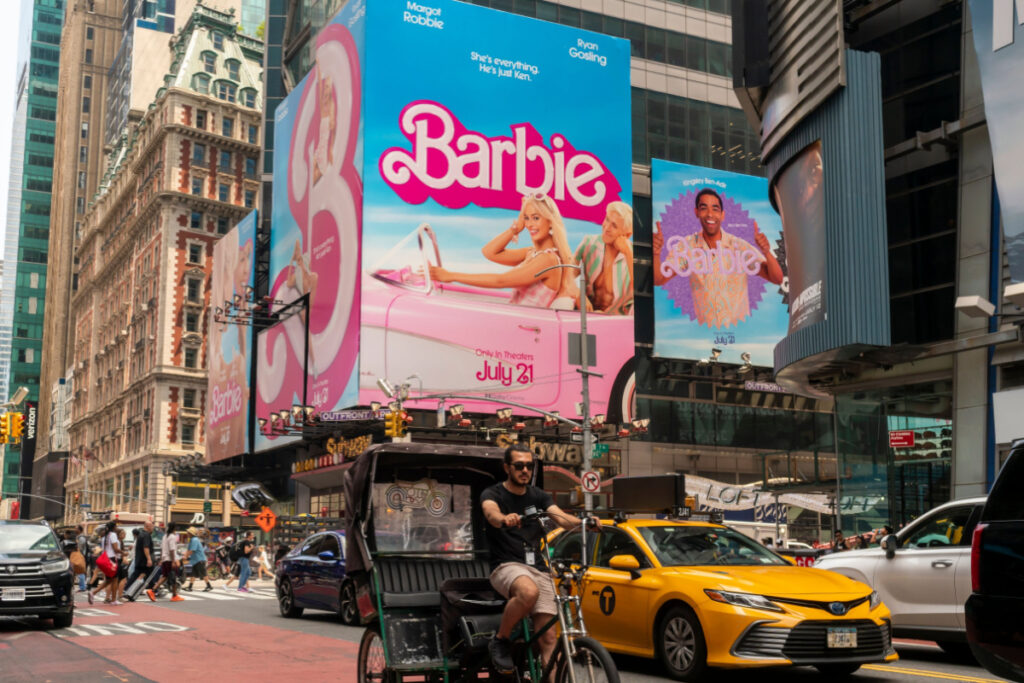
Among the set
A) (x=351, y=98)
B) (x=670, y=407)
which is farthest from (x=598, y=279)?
(x=351, y=98)

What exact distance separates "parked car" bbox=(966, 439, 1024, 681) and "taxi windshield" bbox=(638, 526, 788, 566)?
4716mm

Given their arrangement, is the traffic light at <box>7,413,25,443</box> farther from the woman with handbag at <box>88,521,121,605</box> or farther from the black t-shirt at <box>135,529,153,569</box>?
the black t-shirt at <box>135,529,153,569</box>

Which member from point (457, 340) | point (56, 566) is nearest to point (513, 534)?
point (56, 566)

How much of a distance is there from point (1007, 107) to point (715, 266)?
123 feet

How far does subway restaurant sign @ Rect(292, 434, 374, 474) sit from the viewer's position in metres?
50.4

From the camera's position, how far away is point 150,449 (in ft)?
295

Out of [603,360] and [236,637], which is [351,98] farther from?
[236,637]

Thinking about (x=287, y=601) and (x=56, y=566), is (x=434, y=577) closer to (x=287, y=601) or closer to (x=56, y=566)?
(x=56, y=566)

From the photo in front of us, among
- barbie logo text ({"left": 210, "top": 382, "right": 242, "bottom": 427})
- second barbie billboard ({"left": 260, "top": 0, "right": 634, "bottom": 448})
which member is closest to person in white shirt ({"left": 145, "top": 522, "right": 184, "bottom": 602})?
second barbie billboard ({"left": 260, "top": 0, "right": 634, "bottom": 448})

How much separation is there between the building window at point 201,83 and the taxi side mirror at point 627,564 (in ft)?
305

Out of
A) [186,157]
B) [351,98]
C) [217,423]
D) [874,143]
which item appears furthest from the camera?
[186,157]

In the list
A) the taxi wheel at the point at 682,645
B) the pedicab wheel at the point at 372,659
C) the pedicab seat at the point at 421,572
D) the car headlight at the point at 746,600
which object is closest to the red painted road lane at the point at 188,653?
the pedicab wheel at the point at 372,659

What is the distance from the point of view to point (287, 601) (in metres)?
20.7

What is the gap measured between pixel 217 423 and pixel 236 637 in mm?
56414
